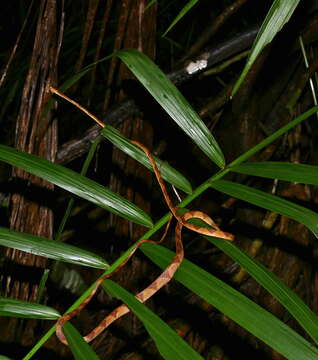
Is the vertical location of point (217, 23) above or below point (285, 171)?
above

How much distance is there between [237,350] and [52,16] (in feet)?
2.14

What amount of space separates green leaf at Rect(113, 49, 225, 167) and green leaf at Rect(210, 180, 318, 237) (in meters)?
0.05

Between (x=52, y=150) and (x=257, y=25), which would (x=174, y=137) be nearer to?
(x=257, y=25)

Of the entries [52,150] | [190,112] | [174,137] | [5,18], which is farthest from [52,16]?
[5,18]

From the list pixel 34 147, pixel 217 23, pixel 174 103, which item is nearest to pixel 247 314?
pixel 174 103

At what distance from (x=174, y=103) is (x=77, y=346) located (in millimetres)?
313

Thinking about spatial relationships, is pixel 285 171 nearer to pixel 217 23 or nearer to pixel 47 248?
pixel 47 248

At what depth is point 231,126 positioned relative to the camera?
1.26m

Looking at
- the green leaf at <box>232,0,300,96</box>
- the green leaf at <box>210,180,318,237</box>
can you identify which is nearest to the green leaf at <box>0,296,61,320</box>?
the green leaf at <box>210,180,318,237</box>

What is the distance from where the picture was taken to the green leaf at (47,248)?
0.63 m

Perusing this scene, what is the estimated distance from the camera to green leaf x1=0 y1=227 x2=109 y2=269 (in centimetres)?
63

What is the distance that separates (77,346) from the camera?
572 millimetres

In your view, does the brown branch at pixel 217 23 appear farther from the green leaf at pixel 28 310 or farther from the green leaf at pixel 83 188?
the green leaf at pixel 28 310

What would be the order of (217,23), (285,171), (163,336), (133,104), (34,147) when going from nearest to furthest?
1. (163,336)
2. (285,171)
3. (34,147)
4. (133,104)
5. (217,23)
